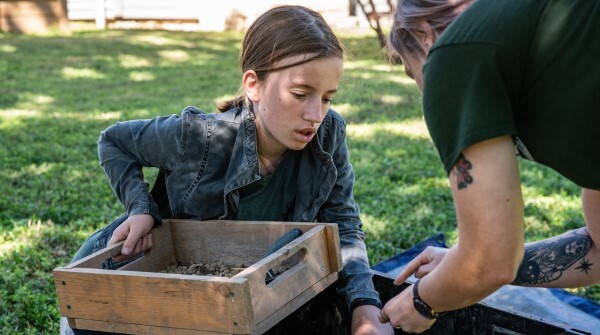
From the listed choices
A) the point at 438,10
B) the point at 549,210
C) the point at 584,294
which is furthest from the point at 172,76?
the point at 438,10

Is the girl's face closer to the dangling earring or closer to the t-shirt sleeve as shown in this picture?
the dangling earring

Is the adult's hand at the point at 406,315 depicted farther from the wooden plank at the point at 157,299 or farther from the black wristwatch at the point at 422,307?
the wooden plank at the point at 157,299

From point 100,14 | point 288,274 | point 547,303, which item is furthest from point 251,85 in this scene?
point 100,14

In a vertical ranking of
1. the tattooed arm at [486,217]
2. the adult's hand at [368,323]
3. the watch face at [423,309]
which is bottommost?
the adult's hand at [368,323]

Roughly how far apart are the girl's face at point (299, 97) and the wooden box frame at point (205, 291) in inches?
12.9

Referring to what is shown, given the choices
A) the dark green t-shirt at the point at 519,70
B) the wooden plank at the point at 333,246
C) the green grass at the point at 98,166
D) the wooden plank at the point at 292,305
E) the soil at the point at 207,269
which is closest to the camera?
the dark green t-shirt at the point at 519,70

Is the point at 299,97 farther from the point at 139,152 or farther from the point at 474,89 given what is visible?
the point at 474,89

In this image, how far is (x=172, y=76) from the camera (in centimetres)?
1167

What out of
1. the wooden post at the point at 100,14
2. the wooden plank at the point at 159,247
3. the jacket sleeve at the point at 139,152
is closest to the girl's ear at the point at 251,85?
the jacket sleeve at the point at 139,152

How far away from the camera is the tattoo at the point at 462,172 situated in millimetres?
1634

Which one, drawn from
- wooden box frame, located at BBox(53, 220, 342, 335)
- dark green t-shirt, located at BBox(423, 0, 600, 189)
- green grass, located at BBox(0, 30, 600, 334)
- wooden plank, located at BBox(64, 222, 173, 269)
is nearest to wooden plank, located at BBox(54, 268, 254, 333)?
wooden box frame, located at BBox(53, 220, 342, 335)

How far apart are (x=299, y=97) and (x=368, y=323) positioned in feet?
2.65

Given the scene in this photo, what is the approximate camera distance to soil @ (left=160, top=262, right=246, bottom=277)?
2.89 metres

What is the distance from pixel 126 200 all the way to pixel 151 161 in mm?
176
